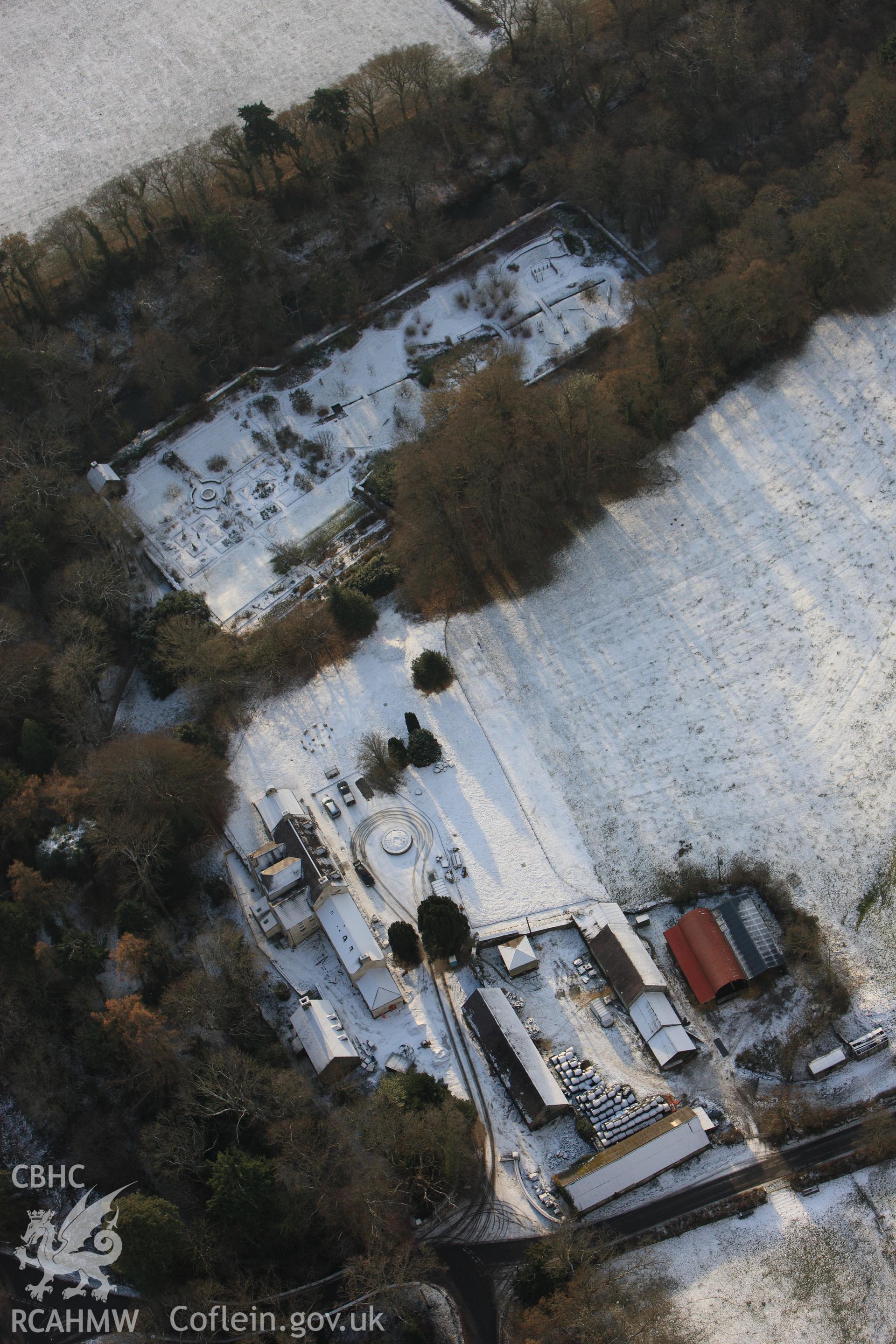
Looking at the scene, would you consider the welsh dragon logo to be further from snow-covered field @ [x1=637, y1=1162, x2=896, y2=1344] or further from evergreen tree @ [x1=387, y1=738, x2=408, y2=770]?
evergreen tree @ [x1=387, y1=738, x2=408, y2=770]

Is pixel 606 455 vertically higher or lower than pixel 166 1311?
higher

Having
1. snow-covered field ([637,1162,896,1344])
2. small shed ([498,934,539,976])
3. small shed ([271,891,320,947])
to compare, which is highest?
small shed ([271,891,320,947])

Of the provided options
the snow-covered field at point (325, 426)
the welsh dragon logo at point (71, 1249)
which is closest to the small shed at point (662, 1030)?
the welsh dragon logo at point (71, 1249)

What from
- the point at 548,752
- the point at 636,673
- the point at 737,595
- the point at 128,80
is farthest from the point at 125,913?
the point at 128,80

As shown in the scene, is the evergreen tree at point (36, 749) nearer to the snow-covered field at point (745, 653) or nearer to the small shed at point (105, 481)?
the small shed at point (105, 481)

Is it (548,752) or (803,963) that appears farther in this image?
(548,752)

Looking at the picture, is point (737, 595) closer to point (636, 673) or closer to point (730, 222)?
point (636, 673)

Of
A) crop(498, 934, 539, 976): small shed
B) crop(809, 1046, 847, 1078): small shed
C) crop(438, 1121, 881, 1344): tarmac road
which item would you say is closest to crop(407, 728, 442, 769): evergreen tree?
crop(498, 934, 539, 976): small shed
